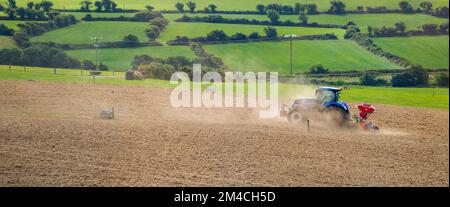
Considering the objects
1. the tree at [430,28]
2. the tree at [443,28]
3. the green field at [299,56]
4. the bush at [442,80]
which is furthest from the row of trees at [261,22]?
the bush at [442,80]

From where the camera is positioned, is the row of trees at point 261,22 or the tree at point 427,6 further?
the row of trees at point 261,22

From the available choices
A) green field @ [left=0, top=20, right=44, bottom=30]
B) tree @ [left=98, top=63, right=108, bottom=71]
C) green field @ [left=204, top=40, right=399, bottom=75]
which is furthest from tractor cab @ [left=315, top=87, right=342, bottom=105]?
green field @ [left=0, top=20, right=44, bottom=30]

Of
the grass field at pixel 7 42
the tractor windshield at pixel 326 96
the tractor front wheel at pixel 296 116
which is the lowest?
the tractor front wheel at pixel 296 116

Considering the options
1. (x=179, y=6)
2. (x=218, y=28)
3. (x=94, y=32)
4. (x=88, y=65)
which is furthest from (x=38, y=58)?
(x=218, y=28)

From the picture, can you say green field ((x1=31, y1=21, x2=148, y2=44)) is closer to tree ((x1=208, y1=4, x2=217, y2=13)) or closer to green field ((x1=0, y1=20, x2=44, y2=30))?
green field ((x1=0, y1=20, x2=44, y2=30))

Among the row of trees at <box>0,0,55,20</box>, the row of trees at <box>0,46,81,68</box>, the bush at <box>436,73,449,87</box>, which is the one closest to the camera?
the bush at <box>436,73,449,87</box>

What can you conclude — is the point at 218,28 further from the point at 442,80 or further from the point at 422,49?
the point at 442,80

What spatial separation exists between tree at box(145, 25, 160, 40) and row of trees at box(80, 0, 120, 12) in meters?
4.89

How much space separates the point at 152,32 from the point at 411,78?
28.7 meters

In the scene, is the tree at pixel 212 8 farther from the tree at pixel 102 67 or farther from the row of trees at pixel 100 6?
the tree at pixel 102 67

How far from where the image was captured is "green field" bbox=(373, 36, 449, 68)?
166ft

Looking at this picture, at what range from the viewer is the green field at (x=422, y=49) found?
5072 centimetres

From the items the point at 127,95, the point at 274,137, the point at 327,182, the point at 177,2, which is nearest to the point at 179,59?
the point at 177,2

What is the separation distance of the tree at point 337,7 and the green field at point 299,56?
369 centimetres
